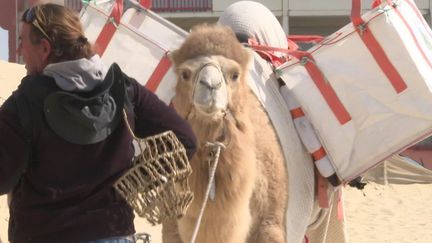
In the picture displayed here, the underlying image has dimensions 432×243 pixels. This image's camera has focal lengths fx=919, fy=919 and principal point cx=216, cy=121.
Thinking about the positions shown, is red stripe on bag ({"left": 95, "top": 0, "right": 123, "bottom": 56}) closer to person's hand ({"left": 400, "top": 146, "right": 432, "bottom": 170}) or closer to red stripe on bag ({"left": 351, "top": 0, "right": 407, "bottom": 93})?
red stripe on bag ({"left": 351, "top": 0, "right": 407, "bottom": 93})

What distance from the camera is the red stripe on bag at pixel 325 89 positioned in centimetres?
480

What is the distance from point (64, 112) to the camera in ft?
8.07

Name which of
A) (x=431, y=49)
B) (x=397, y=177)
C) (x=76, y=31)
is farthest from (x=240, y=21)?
(x=397, y=177)

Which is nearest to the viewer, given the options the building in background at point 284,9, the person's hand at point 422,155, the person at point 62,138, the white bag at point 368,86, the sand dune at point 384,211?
the person at point 62,138

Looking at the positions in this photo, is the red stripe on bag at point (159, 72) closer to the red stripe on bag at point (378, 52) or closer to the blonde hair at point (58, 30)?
the red stripe on bag at point (378, 52)

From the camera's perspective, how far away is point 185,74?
4027mm

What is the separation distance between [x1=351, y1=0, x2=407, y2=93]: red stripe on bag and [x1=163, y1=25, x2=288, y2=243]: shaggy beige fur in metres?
0.70

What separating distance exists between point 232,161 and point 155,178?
1.37 m

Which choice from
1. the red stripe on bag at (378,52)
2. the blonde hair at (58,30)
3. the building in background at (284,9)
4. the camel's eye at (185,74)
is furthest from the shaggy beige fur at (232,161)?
the building in background at (284,9)

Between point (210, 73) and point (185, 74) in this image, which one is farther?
point (185, 74)

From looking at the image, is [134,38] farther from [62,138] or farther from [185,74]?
[62,138]

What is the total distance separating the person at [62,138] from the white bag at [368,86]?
233 cm

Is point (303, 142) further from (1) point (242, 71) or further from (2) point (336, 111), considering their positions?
(1) point (242, 71)

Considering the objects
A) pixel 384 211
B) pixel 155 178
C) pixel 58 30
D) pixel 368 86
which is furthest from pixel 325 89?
pixel 384 211
